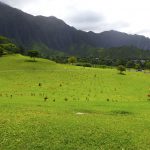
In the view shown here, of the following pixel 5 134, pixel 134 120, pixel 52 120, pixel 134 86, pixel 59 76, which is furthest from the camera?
pixel 59 76

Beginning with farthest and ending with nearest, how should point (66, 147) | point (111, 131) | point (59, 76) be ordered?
point (59, 76)
point (111, 131)
point (66, 147)

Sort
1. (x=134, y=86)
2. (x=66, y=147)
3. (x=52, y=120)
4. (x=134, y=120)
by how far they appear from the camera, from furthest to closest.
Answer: (x=134, y=86), (x=134, y=120), (x=52, y=120), (x=66, y=147)

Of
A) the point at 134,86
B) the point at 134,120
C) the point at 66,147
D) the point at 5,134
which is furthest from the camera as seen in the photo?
the point at 134,86

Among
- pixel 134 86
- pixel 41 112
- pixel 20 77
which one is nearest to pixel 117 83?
pixel 134 86

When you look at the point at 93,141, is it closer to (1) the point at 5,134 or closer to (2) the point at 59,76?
(1) the point at 5,134

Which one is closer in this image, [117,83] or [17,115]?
[17,115]

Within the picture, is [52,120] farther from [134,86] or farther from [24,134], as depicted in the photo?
[134,86]

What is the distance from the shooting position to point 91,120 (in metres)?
31.3

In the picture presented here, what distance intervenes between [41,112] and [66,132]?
8.85m

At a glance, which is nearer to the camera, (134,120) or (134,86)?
(134,120)

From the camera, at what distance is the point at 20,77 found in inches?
3519

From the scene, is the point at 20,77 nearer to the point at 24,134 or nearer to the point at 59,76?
the point at 59,76

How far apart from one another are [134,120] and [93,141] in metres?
9.24

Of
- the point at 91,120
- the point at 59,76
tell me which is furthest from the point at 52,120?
the point at 59,76
